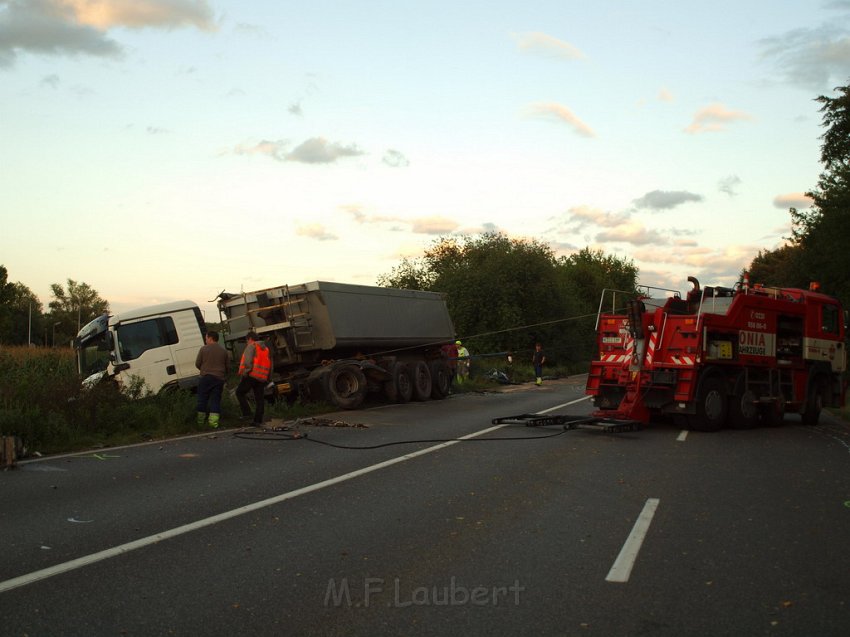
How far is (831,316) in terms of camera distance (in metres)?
18.4

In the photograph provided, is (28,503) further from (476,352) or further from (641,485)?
(476,352)

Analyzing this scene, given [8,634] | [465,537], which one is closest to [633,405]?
[465,537]

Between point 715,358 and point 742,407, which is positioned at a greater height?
point 715,358

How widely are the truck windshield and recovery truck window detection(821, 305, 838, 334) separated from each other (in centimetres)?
1552

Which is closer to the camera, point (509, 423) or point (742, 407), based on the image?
point (509, 423)

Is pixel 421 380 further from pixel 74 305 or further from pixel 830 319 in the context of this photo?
pixel 74 305

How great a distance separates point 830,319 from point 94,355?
1626 cm

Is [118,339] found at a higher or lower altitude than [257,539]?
higher

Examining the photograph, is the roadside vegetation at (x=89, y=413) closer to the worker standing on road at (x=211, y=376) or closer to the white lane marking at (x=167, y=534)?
the worker standing on road at (x=211, y=376)

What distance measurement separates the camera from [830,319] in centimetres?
1834

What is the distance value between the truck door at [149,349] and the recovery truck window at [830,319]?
46.5 feet

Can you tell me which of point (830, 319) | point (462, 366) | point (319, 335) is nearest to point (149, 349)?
point (319, 335)

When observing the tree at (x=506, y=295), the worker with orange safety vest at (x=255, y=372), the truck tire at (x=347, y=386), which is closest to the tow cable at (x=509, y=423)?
the worker with orange safety vest at (x=255, y=372)

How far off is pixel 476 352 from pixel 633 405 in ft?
106
